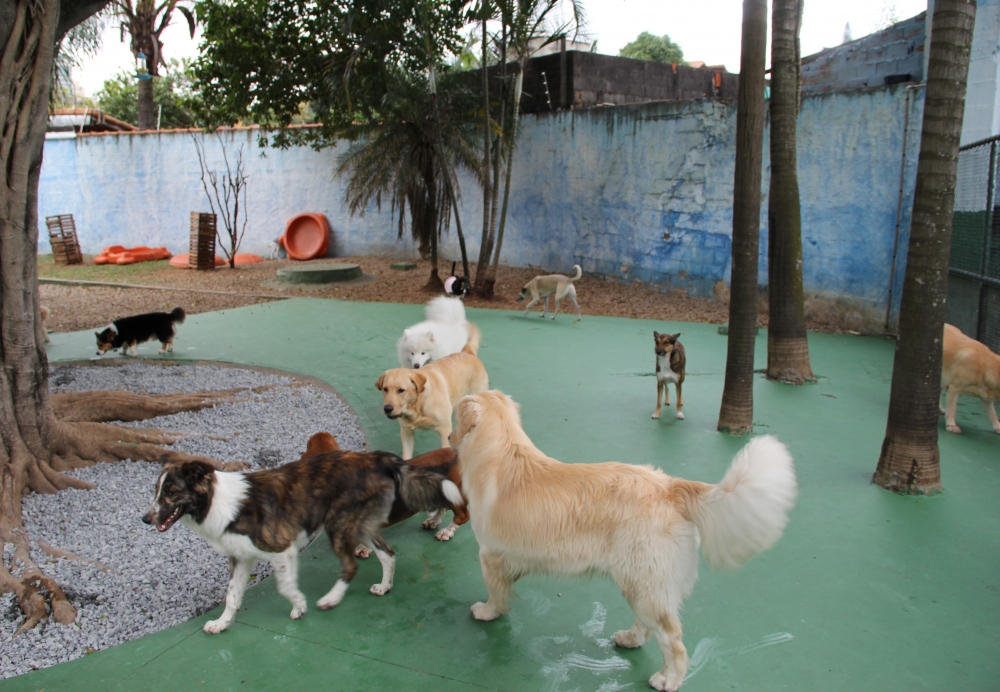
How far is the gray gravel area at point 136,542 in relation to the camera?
303 centimetres

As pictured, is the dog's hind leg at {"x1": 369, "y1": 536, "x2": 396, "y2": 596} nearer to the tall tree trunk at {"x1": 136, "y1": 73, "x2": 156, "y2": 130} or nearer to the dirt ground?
the dirt ground

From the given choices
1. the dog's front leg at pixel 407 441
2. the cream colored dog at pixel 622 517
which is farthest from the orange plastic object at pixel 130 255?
the cream colored dog at pixel 622 517

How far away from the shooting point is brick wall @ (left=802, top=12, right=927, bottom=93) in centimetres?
1095

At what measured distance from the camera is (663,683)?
2.61 metres

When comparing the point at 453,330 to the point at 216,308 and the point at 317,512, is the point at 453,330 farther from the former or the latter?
the point at 216,308

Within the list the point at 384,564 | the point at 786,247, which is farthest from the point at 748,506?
the point at 786,247

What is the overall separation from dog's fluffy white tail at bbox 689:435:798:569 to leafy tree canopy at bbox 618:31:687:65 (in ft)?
119

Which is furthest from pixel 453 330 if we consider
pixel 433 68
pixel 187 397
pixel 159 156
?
pixel 159 156

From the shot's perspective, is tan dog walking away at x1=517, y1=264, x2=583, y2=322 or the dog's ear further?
tan dog walking away at x1=517, y1=264, x2=583, y2=322

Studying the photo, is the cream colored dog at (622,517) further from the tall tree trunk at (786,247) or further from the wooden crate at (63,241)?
the wooden crate at (63,241)

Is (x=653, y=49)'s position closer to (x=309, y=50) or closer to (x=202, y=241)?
(x=202, y=241)

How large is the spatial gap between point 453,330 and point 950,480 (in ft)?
14.0

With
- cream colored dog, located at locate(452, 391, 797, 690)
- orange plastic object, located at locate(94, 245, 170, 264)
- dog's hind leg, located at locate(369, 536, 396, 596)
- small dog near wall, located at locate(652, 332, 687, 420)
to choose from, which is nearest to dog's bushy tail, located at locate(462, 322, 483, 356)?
small dog near wall, located at locate(652, 332, 687, 420)

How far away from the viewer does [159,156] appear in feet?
65.7
